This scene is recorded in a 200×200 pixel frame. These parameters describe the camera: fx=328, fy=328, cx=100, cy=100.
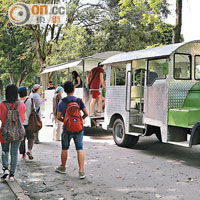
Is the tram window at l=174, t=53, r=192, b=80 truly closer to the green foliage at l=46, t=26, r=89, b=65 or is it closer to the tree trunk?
the tree trunk

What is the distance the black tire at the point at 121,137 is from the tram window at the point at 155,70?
1.75 metres

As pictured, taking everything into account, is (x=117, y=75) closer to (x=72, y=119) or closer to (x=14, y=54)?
(x=72, y=119)

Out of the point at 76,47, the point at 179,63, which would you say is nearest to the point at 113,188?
the point at 179,63

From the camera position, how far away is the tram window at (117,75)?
10.2m

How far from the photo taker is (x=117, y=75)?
34.5 ft

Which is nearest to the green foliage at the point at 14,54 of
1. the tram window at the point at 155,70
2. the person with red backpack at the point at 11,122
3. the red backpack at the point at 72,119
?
the tram window at the point at 155,70

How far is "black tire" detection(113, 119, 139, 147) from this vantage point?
9.26 metres

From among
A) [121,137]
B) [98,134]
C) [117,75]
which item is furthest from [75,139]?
[98,134]

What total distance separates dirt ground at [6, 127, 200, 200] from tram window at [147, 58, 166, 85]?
1.97 meters

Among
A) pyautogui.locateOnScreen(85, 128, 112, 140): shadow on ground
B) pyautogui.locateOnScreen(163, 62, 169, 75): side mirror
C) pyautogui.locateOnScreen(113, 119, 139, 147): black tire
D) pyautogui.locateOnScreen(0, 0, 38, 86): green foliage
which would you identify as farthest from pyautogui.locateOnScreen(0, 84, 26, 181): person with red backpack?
pyautogui.locateOnScreen(0, 0, 38, 86): green foliage

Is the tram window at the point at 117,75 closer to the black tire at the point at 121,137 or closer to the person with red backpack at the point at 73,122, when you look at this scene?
the black tire at the point at 121,137

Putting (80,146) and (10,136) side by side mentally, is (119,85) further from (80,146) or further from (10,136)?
(10,136)

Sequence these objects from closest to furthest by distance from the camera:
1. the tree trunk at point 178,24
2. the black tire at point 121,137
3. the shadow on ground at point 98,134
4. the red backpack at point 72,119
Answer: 1. the red backpack at point 72,119
2. the black tire at point 121,137
3. the shadow on ground at point 98,134
4. the tree trunk at point 178,24

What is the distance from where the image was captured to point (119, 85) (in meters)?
9.64
